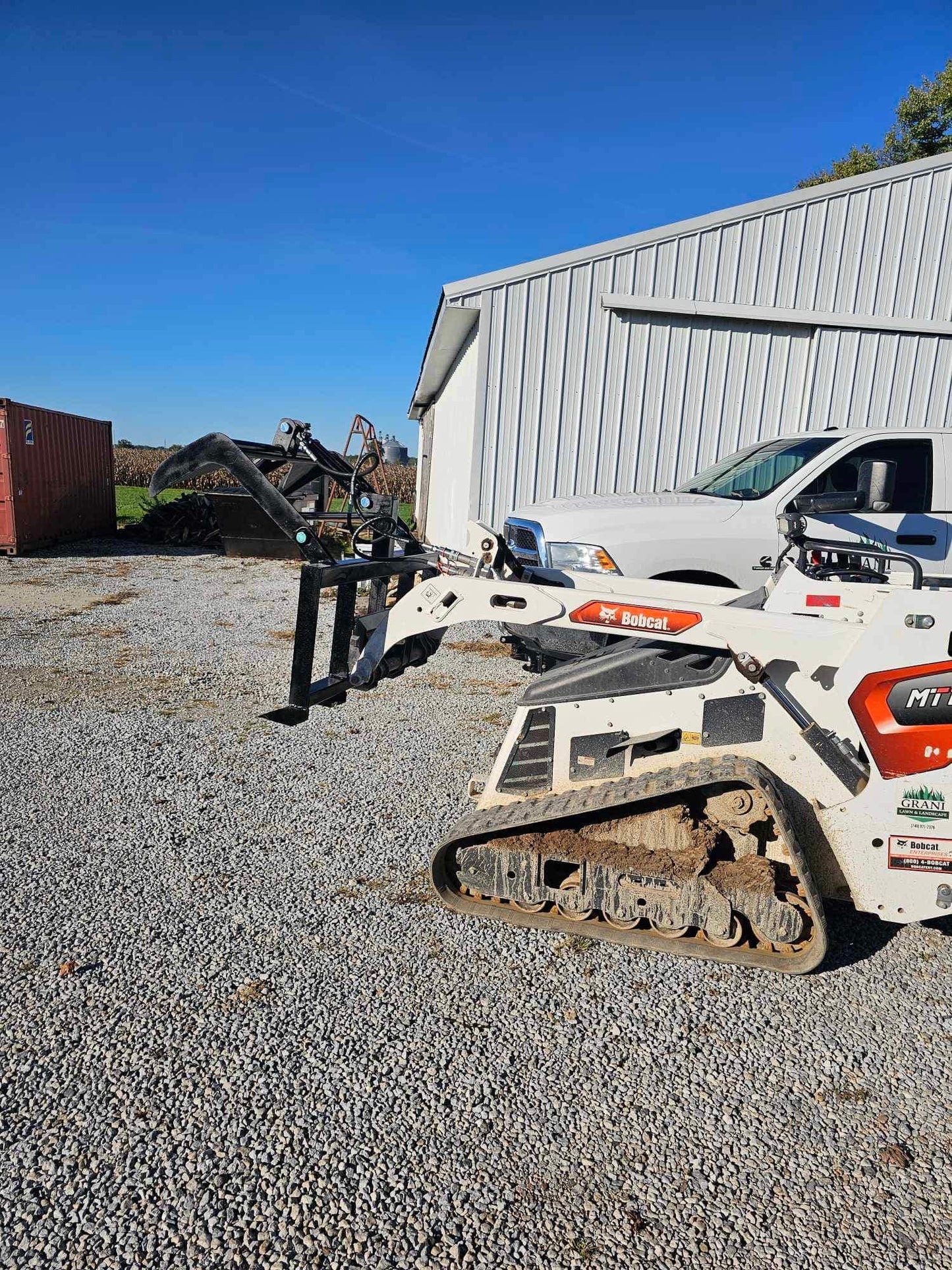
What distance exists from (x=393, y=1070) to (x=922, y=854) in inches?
75.0

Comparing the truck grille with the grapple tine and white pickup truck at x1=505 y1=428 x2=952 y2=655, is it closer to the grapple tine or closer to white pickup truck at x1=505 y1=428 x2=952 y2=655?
white pickup truck at x1=505 y1=428 x2=952 y2=655

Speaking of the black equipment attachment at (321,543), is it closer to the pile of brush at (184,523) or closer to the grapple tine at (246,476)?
the grapple tine at (246,476)

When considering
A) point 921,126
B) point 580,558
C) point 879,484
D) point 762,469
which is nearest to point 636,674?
point 879,484

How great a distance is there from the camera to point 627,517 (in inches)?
226

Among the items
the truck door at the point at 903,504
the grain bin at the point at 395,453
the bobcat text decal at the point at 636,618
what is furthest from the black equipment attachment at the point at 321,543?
the grain bin at the point at 395,453

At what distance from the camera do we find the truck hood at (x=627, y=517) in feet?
18.7

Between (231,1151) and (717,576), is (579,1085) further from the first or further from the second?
(717,576)

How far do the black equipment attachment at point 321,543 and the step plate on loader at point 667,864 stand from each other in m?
0.84

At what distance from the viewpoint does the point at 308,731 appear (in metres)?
5.52

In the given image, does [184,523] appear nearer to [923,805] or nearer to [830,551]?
[830,551]

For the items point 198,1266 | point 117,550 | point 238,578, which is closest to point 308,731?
point 198,1266

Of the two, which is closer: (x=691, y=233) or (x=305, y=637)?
(x=305, y=637)

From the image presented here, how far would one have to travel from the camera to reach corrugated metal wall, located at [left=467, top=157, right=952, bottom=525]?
30.8 ft

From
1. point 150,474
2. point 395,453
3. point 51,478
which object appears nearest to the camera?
point 51,478
